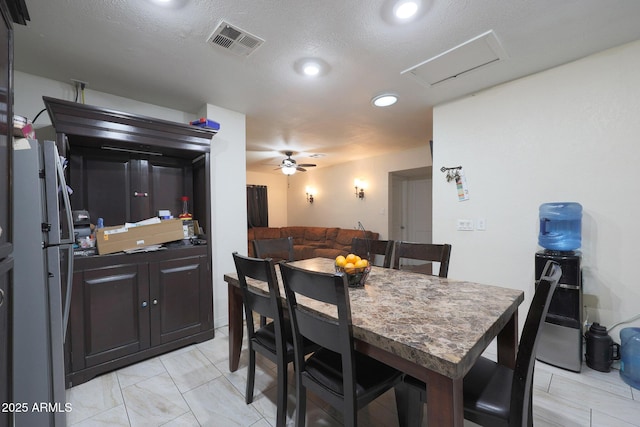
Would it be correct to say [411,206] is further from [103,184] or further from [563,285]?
[103,184]

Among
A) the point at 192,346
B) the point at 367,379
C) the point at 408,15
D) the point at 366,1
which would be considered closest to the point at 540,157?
the point at 408,15

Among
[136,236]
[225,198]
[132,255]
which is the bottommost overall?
[132,255]

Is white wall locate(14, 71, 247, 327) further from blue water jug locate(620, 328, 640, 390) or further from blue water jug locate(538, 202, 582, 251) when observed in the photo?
blue water jug locate(620, 328, 640, 390)

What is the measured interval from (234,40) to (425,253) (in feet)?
6.58

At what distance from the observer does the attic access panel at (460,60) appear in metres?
1.85

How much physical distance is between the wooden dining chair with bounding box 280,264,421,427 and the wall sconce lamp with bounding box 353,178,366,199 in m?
4.62

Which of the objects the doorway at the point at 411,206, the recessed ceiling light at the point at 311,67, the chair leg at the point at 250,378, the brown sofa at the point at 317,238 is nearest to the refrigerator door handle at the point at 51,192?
the chair leg at the point at 250,378

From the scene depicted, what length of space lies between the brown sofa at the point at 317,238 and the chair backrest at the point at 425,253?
317 cm

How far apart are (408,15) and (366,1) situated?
288mm

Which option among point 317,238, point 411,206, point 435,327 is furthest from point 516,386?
point 317,238

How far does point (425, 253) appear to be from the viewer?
191cm

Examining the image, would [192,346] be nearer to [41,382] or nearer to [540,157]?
[41,382]

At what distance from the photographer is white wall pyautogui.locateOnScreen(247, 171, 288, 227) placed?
726 centimetres

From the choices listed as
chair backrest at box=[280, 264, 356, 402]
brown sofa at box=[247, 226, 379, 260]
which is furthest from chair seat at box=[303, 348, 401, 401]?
brown sofa at box=[247, 226, 379, 260]
